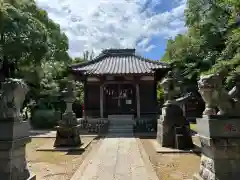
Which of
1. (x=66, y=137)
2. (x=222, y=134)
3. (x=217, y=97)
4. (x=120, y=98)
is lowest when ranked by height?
(x=66, y=137)

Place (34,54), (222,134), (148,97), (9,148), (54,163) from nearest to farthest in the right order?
1. (9,148)
2. (222,134)
3. (54,163)
4. (34,54)
5. (148,97)

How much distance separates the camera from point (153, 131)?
1502 cm

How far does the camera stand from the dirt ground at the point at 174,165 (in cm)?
553

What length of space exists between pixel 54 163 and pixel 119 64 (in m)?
12.9

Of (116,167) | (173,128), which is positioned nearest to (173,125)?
(173,128)

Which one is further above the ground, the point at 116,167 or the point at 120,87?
the point at 120,87

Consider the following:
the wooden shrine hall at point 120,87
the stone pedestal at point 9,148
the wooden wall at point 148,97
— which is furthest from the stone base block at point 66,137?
the wooden wall at point 148,97

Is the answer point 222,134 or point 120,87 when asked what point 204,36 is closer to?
point 120,87

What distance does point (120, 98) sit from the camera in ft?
60.0

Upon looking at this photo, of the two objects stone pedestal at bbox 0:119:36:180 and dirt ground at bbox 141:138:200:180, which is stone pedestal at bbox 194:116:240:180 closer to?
dirt ground at bbox 141:138:200:180

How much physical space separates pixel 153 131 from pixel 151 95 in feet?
12.2

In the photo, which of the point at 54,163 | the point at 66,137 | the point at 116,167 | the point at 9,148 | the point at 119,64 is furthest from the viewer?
the point at 119,64

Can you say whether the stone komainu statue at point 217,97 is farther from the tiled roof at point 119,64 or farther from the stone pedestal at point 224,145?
the tiled roof at point 119,64

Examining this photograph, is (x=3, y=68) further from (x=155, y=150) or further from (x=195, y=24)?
(x=195, y=24)
